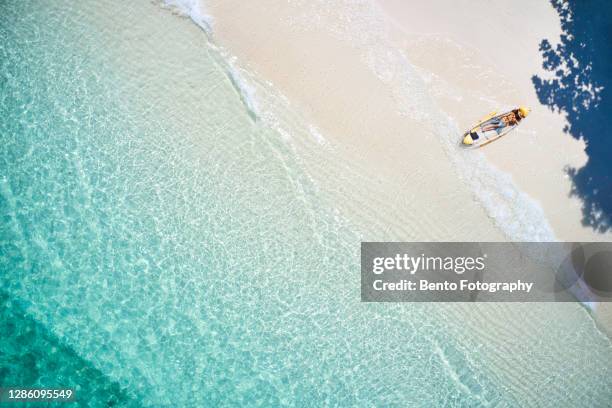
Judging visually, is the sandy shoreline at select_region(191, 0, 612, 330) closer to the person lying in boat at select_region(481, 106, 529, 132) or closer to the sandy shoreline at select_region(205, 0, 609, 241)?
the sandy shoreline at select_region(205, 0, 609, 241)

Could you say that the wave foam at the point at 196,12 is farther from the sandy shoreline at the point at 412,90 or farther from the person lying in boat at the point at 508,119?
the person lying in boat at the point at 508,119

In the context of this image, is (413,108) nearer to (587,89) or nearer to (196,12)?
(587,89)

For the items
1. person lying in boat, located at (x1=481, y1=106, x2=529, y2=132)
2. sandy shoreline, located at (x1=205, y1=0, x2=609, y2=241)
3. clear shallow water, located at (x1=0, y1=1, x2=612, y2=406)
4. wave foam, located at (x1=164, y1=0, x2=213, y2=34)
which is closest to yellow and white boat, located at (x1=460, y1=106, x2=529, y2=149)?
person lying in boat, located at (x1=481, y1=106, x2=529, y2=132)

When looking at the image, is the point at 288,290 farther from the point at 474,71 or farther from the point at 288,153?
the point at 474,71

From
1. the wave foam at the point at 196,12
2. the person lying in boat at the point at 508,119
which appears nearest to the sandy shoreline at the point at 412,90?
the wave foam at the point at 196,12

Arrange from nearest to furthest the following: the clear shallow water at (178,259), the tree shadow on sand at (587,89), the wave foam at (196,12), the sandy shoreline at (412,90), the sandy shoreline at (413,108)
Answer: the clear shallow water at (178,259) < the sandy shoreline at (413,108) < the sandy shoreline at (412,90) < the wave foam at (196,12) < the tree shadow on sand at (587,89)

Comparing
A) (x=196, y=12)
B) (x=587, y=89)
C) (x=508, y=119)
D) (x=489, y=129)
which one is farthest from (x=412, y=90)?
(x=196, y=12)
